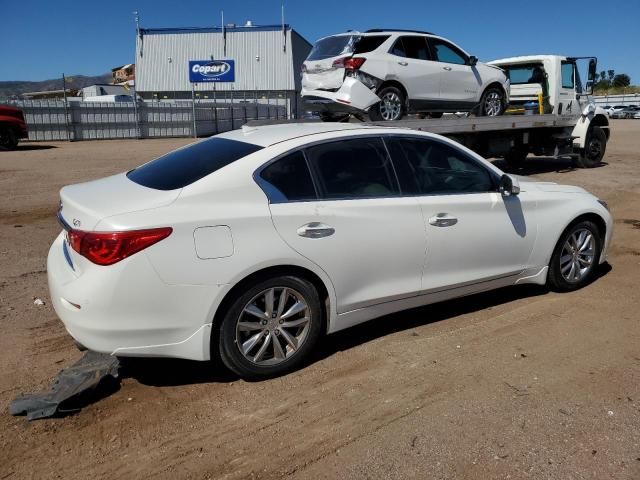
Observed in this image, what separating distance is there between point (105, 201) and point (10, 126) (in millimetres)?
19866

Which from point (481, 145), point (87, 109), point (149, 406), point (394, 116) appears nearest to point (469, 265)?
point (149, 406)

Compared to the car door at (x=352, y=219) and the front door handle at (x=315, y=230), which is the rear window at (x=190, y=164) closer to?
the car door at (x=352, y=219)

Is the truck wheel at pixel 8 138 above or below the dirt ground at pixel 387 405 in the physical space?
above

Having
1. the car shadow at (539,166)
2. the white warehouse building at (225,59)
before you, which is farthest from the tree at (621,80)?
the car shadow at (539,166)

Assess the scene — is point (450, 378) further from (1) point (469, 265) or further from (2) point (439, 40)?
(2) point (439, 40)

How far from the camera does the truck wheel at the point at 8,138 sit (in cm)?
2042

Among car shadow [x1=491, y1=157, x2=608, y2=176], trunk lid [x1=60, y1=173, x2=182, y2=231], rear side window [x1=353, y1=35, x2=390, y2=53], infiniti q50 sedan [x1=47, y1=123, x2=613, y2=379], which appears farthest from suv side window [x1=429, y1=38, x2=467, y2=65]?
trunk lid [x1=60, y1=173, x2=182, y2=231]

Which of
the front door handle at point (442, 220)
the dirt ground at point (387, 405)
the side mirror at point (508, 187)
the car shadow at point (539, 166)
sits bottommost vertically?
the dirt ground at point (387, 405)

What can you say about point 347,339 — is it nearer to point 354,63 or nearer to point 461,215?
point 461,215

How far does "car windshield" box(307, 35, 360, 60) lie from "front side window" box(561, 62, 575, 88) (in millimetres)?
6136

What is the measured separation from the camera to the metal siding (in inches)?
1971

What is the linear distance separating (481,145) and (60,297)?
974 cm

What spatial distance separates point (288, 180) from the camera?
148 inches

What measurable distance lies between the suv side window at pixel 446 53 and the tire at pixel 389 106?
3.95 ft
